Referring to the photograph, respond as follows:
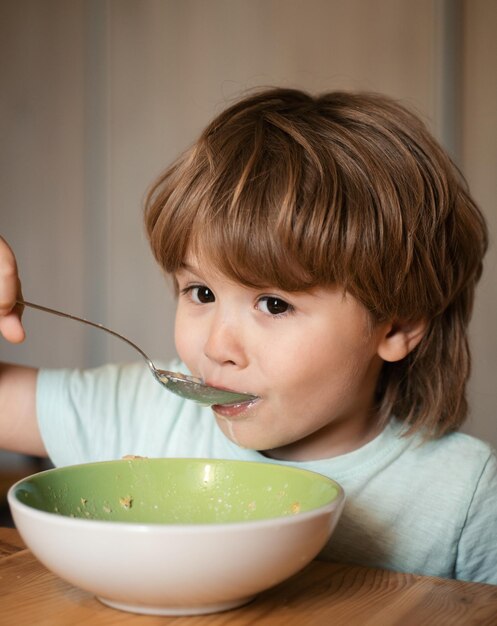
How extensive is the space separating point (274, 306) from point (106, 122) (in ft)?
5.47

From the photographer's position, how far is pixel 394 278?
0.92 metres

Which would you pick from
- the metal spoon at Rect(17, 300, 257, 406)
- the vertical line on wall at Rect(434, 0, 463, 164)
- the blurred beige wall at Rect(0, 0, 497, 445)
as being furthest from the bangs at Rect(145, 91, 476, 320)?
the blurred beige wall at Rect(0, 0, 497, 445)

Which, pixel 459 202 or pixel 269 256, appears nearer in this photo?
pixel 269 256

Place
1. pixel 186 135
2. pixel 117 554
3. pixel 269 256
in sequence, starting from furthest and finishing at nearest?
pixel 186 135 → pixel 269 256 → pixel 117 554

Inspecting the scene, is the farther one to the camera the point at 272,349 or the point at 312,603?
the point at 272,349

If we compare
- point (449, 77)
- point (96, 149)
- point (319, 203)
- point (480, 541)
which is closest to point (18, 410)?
point (319, 203)

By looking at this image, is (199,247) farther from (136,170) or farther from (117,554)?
(136,170)

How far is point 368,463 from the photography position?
101 cm

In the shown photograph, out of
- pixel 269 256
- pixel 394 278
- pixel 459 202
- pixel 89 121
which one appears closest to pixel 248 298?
pixel 269 256

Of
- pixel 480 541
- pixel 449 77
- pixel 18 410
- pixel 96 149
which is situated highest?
pixel 449 77

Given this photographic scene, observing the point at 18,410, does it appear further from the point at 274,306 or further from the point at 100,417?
the point at 274,306

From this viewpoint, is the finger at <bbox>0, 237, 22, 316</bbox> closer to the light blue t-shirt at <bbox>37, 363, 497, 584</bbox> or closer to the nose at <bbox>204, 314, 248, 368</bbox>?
the nose at <bbox>204, 314, 248, 368</bbox>

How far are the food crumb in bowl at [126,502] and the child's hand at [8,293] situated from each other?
0.21m

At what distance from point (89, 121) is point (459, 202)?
5.35 ft
